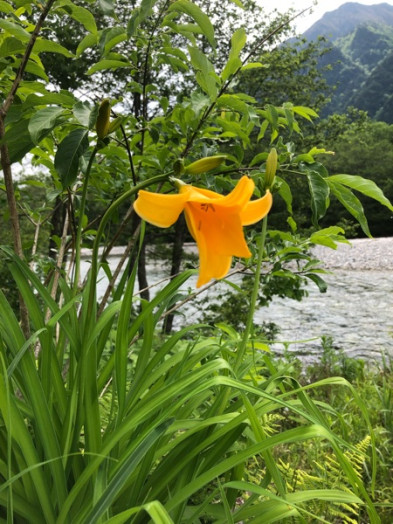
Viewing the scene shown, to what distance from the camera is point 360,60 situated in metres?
64.6

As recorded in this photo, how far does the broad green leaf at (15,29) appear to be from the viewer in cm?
70

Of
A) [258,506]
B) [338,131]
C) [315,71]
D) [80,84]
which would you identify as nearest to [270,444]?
[258,506]

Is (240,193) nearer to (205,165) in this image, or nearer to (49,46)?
(205,165)

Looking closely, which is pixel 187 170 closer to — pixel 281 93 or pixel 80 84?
pixel 80 84

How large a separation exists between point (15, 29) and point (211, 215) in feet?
1.52

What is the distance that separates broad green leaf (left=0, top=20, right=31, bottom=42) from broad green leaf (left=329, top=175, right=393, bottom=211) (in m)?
0.61

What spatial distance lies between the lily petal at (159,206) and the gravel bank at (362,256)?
11.3m

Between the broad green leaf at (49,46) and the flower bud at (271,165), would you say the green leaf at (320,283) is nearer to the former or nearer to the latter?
the flower bud at (271,165)

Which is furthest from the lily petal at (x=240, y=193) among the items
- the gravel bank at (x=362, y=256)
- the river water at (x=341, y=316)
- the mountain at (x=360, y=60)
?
the gravel bank at (x=362, y=256)

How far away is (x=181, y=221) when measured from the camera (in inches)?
202

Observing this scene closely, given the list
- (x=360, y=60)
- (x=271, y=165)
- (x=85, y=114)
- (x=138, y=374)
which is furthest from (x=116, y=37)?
(x=360, y=60)

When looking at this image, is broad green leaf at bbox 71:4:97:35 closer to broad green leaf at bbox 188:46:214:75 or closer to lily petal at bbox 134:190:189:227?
broad green leaf at bbox 188:46:214:75

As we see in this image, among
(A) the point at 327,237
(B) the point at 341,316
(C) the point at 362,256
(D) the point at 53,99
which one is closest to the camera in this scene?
(D) the point at 53,99

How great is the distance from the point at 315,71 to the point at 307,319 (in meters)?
3.76
